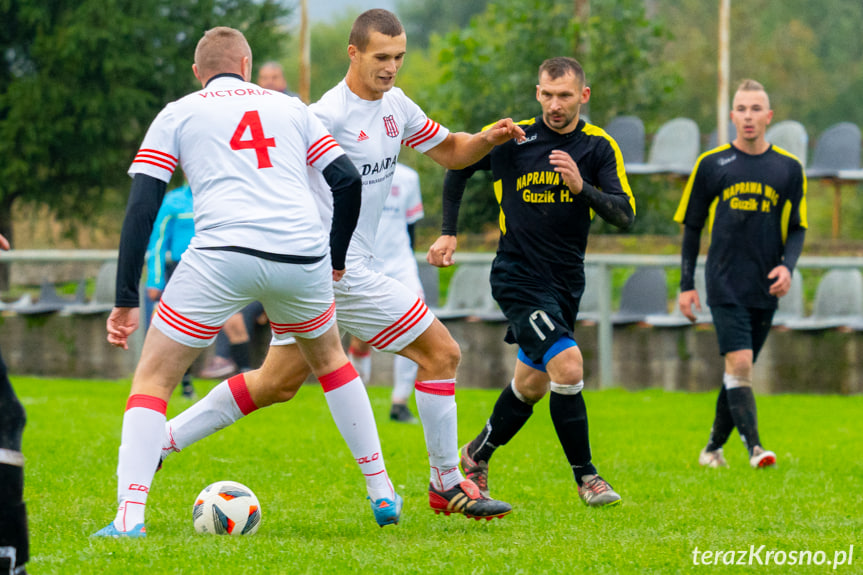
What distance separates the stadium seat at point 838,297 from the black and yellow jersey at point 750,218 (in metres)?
6.16

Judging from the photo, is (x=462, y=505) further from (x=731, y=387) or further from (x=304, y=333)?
(x=731, y=387)

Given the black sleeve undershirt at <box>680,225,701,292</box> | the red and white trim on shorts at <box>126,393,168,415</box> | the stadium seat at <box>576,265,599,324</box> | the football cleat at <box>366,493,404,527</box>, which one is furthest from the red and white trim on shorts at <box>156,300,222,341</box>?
the stadium seat at <box>576,265,599,324</box>

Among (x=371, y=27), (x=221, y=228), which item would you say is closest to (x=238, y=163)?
(x=221, y=228)

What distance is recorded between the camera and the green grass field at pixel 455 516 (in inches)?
171

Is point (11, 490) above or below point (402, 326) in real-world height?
below

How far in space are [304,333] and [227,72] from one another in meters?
1.17

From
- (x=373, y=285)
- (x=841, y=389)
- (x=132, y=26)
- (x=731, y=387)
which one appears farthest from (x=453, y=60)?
(x=373, y=285)

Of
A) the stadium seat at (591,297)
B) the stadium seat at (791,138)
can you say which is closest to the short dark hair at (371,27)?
the stadium seat at (591,297)

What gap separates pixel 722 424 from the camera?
7629mm

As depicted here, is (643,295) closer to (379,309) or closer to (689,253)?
(689,253)

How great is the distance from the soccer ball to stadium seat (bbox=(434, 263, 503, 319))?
28.8ft

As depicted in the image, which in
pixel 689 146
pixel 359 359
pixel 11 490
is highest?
pixel 689 146

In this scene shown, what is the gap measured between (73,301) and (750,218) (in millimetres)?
10829

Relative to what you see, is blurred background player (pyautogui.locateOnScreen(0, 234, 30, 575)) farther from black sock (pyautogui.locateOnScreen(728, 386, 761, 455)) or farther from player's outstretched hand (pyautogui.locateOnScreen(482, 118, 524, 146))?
black sock (pyautogui.locateOnScreen(728, 386, 761, 455))
